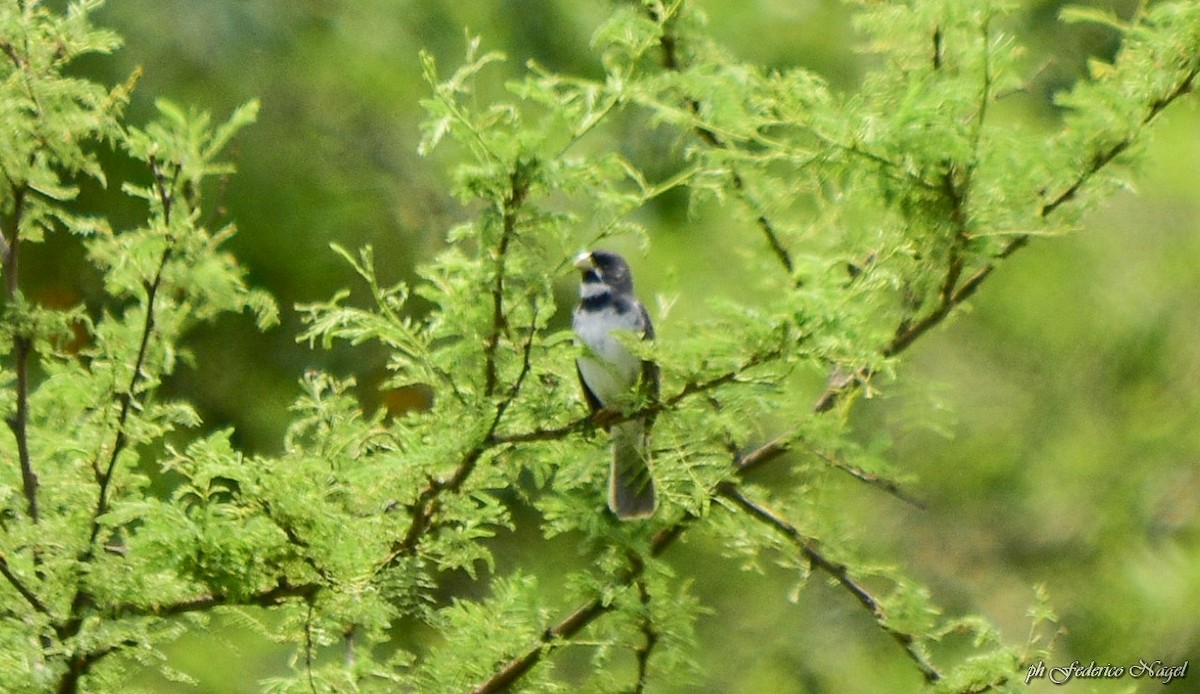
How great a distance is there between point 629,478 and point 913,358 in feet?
7.52

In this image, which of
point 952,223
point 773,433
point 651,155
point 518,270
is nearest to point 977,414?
point 773,433

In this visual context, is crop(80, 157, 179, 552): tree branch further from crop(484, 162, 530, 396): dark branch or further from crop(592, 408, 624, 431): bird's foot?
crop(592, 408, 624, 431): bird's foot

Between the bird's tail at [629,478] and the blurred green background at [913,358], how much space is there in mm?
1954

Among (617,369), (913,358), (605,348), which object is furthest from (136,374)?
(913,358)

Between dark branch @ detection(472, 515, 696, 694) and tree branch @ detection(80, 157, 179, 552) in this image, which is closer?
tree branch @ detection(80, 157, 179, 552)

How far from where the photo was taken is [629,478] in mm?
2768

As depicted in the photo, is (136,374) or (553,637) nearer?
(136,374)

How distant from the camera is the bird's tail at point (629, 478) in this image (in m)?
2.71

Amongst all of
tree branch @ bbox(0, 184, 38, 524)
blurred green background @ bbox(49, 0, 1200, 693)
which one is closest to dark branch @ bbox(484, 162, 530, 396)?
tree branch @ bbox(0, 184, 38, 524)

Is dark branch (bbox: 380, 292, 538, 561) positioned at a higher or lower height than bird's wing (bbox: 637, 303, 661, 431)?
lower

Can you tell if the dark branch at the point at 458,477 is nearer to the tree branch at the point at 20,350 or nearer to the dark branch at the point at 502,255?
the dark branch at the point at 502,255

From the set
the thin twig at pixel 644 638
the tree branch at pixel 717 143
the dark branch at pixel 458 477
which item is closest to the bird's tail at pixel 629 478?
the thin twig at pixel 644 638

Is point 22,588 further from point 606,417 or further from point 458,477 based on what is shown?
point 606,417

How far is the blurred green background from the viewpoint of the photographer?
494 centimetres
